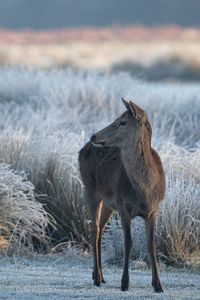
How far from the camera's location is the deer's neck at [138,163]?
15.6 ft

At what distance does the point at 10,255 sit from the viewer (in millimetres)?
7230

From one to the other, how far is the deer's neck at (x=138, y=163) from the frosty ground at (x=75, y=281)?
34.8 inches

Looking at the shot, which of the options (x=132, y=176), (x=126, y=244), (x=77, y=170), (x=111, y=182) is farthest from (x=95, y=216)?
(x=77, y=170)

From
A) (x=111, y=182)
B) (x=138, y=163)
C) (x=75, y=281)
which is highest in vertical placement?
(x=138, y=163)

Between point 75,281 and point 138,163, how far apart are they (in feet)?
4.44

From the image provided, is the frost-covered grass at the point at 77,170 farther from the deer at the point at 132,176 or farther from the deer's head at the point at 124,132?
the deer's head at the point at 124,132

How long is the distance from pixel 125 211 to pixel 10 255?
111 inches

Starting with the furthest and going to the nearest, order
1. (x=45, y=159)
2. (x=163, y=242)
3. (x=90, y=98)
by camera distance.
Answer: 1. (x=90, y=98)
2. (x=45, y=159)
3. (x=163, y=242)

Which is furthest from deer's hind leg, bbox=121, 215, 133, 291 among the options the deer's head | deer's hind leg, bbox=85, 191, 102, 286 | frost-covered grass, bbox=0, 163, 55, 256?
frost-covered grass, bbox=0, 163, 55, 256

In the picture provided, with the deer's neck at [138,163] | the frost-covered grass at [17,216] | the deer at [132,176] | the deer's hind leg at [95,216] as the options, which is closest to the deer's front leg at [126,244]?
the deer at [132,176]

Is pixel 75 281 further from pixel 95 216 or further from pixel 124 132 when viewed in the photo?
pixel 124 132

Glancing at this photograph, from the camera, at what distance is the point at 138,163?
4762mm

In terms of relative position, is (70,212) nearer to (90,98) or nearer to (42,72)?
(90,98)

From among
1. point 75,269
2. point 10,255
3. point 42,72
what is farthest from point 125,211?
point 42,72
